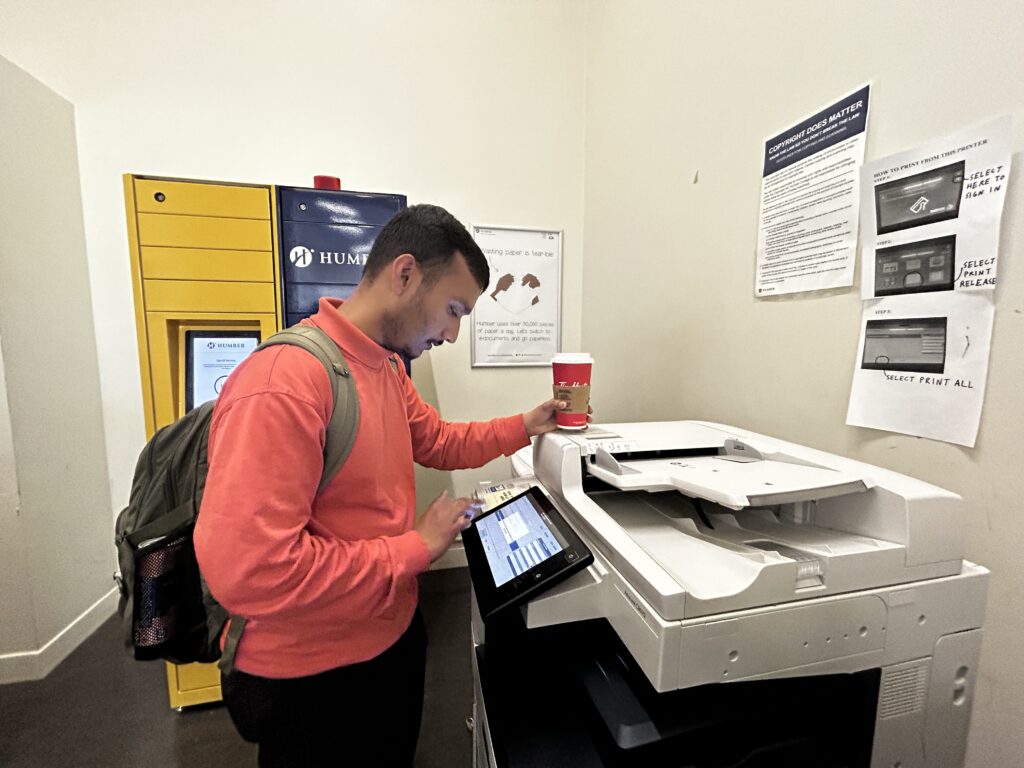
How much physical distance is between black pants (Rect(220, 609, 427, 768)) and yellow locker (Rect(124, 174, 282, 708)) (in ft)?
3.00

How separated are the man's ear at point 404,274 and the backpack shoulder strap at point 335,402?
183 millimetres

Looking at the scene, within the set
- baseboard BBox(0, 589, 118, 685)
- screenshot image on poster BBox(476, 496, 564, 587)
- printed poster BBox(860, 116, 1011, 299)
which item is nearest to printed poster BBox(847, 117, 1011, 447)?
printed poster BBox(860, 116, 1011, 299)

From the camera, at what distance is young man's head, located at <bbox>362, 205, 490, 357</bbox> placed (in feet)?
2.70

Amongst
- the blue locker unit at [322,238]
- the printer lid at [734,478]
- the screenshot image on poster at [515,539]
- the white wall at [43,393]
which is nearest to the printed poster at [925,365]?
the printer lid at [734,478]

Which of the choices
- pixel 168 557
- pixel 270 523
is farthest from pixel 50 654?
pixel 270 523

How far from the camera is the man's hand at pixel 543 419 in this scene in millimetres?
960

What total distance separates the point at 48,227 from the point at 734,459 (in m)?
2.46

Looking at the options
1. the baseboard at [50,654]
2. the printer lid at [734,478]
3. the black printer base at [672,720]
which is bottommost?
the baseboard at [50,654]

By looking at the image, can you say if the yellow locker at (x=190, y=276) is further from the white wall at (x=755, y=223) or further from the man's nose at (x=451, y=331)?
the white wall at (x=755, y=223)

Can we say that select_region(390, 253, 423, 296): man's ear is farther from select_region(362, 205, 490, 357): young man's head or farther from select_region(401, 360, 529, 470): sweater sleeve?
select_region(401, 360, 529, 470): sweater sleeve

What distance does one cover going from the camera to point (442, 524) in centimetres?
75

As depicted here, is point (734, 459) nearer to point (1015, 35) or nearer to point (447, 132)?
point (1015, 35)

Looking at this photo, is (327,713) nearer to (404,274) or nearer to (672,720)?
(672,720)

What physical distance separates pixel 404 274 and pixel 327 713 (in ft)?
2.78
